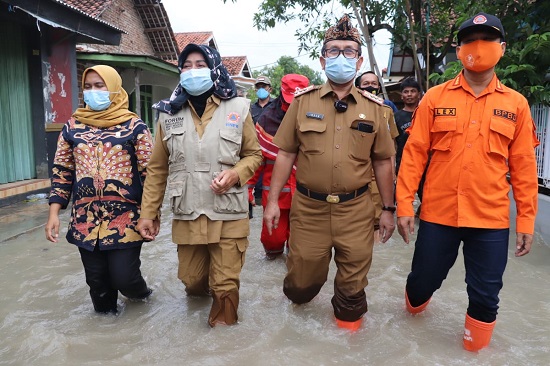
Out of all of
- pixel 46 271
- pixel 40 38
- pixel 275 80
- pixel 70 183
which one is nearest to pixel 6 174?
pixel 40 38

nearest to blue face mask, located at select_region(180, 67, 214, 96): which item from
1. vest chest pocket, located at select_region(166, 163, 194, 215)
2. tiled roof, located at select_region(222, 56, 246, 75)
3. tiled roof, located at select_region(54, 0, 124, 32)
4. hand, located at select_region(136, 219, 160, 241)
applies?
vest chest pocket, located at select_region(166, 163, 194, 215)

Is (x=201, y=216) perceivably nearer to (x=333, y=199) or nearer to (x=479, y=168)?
(x=333, y=199)

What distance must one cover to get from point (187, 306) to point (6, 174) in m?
5.66

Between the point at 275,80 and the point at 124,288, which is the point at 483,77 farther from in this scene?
the point at 275,80

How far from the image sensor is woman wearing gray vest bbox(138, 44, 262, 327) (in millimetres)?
2941

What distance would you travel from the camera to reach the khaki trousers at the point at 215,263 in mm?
2994

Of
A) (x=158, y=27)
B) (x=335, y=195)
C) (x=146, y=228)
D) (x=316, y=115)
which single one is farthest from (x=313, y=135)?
(x=158, y=27)

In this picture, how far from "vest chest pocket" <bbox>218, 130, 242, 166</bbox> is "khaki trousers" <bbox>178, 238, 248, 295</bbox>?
51cm

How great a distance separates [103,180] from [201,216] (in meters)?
0.72

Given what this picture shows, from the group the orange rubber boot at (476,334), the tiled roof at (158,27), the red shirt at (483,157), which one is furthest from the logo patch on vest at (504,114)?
the tiled roof at (158,27)

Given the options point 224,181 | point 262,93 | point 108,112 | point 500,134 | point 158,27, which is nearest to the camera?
point 500,134

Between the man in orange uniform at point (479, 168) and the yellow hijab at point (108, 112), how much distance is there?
197cm

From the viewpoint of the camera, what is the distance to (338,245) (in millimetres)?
2980

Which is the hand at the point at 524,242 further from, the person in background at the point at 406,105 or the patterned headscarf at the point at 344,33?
the person in background at the point at 406,105
